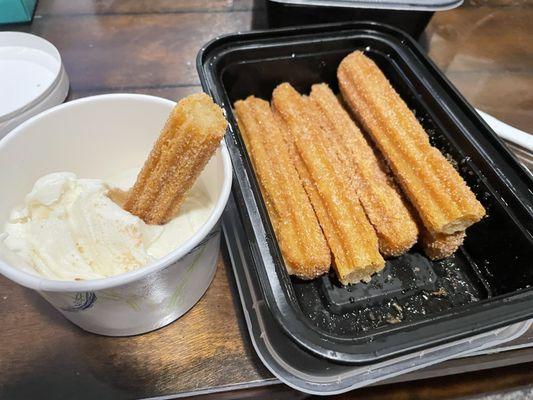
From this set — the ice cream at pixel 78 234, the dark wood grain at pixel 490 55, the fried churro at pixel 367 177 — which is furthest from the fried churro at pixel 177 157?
the dark wood grain at pixel 490 55

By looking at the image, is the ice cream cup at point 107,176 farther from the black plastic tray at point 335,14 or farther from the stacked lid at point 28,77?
the black plastic tray at point 335,14

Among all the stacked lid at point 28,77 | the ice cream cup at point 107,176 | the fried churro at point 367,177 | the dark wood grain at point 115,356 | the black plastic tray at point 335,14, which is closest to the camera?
the ice cream cup at point 107,176

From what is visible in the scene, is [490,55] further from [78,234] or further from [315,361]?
[78,234]

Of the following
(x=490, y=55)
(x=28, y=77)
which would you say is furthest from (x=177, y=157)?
(x=490, y=55)

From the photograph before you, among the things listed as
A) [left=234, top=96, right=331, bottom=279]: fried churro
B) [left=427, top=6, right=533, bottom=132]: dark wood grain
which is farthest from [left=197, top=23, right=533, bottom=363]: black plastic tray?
[left=427, top=6, right=533, bottom=132]: dark wood grain

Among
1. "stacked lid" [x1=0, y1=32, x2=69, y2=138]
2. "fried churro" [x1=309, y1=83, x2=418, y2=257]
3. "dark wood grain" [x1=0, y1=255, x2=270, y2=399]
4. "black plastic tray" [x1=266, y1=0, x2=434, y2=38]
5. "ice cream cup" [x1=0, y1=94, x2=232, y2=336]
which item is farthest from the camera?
"black plastic tray" [x1=266, y1=0, x2=434, y2=38]

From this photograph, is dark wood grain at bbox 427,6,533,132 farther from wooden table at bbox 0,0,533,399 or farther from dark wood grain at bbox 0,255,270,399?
dark wood grain at bbox 0,255,270,399
